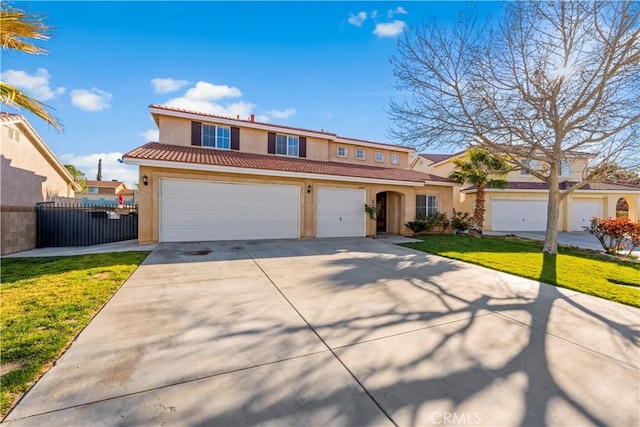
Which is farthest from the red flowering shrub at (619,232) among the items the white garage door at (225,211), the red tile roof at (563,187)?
the white garage door at (225,211)

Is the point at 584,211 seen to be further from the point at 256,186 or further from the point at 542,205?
the point at 256,186

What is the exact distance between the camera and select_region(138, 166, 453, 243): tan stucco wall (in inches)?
424

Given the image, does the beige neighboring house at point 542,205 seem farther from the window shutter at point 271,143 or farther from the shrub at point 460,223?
the window shutter at point 271,143

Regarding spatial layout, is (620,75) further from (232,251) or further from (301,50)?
(232,251)

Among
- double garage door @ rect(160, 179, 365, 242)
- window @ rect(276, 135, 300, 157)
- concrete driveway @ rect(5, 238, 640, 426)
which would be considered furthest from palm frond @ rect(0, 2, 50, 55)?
window @ rect(276, 135, 300, 157)

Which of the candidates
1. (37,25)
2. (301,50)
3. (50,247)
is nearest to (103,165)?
(50,247)

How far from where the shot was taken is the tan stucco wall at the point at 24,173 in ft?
36.8

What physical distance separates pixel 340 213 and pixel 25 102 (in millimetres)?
11536

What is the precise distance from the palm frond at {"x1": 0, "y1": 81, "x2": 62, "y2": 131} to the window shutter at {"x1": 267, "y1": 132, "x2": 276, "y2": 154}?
38.2ft

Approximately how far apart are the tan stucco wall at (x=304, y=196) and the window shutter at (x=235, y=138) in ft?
12.2

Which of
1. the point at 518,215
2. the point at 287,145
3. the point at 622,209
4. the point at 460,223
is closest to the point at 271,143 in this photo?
the point at 287,145

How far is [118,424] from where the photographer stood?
2.11 metres

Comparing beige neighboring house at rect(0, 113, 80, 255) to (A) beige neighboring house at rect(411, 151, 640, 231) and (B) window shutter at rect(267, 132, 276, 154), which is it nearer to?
(B) window shutter at rect(267, 132, 276, 154)

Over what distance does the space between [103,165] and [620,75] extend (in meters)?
72.6
